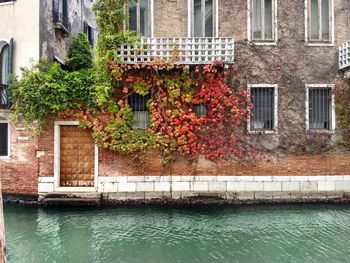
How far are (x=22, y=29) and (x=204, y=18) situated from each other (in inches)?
235

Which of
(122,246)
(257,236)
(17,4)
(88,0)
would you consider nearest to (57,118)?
(17,4)

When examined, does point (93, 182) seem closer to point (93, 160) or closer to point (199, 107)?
point (93, 160)

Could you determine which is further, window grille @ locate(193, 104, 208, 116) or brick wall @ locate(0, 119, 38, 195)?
window grille @ locate(193, 104, 208, 116)

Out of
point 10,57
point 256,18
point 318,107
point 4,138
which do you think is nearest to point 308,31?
point 256,18

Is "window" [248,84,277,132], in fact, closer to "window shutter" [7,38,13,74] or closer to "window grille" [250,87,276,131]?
"window grille" [250,87,276,131]

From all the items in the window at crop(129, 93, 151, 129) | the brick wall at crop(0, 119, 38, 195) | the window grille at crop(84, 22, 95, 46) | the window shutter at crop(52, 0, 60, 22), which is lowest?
the brick wall at crop(0, 119, 38, 195)

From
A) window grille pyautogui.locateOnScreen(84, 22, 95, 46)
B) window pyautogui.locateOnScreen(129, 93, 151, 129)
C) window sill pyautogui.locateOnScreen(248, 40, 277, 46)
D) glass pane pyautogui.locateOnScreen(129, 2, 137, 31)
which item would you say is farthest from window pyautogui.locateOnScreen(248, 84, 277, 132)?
window grille pyautogui.locateOnScreen(84, 22, 95, 46)

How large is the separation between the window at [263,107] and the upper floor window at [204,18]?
2.50 meters

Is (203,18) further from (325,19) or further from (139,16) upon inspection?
(325,19)

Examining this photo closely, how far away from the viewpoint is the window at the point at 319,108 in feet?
37.9

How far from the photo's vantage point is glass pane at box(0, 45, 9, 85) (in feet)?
36.4

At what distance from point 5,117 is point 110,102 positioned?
334 cm

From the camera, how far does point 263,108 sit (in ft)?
37.8

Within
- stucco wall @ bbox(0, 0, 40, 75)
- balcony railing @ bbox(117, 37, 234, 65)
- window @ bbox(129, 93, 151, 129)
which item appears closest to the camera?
balcony railing @ bbox(117, 37, 234, 65)
